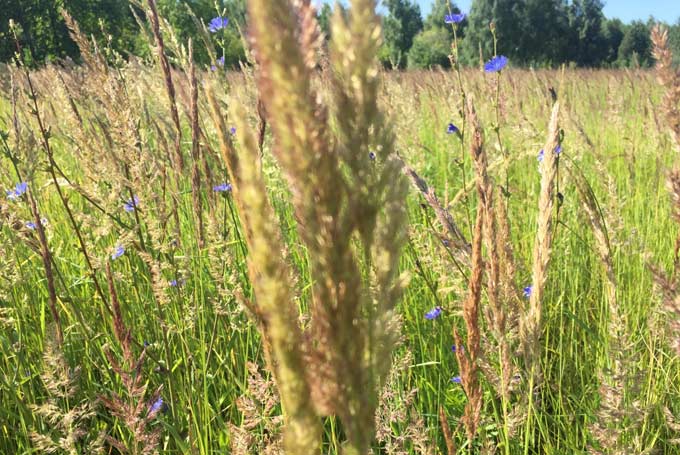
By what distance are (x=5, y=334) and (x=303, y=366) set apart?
6.27 ft

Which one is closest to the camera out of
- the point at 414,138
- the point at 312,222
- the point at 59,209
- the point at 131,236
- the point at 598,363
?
the point at 312,222

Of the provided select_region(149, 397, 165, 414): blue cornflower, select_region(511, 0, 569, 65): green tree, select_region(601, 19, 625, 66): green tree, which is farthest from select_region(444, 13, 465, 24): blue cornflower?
select_region(601, 19, 625, 66): green tree

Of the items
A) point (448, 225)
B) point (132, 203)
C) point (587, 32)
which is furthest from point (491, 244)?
point (587, 32)

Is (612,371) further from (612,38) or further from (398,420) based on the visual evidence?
(612,38)

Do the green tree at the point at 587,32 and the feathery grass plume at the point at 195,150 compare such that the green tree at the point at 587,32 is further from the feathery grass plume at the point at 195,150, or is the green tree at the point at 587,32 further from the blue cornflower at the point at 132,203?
the feathery grass plume at the point at 195,150

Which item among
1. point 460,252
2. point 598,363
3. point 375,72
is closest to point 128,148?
point 460,252

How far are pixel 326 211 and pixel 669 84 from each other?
3.42ft

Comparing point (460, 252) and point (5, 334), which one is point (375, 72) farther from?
point (5, 334)

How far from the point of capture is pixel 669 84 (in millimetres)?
1141

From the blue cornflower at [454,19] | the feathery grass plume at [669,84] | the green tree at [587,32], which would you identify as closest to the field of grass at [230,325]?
the feathery grass plume at [669,84]

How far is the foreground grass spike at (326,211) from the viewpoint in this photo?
1.28ft

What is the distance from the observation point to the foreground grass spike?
1.28ft

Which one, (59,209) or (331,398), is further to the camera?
(59,209)

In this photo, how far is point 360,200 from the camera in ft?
1.43
